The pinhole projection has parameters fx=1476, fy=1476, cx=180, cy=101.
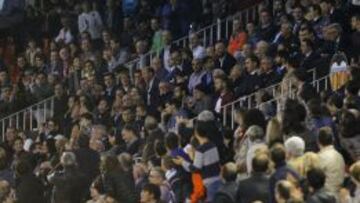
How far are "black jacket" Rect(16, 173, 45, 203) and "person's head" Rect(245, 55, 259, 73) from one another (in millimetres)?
4233

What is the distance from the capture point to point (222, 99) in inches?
838

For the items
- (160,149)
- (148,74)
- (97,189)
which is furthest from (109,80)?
(160,149)

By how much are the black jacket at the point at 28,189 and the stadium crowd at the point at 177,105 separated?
0.02 m

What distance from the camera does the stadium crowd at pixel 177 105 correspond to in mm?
15758

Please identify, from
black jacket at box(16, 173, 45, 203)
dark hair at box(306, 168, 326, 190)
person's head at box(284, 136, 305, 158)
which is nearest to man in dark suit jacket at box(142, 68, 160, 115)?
black jacket at box(16, 173, 45, 203)

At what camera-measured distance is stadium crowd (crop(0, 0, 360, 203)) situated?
15.8m

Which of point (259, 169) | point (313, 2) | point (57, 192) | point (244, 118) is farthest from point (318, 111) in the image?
point (313, 2)

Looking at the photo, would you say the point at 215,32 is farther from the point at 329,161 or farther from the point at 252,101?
the point at 329,161

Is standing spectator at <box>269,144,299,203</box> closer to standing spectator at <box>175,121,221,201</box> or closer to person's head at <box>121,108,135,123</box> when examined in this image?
standing spectator at <box>175,121,221,201</box>

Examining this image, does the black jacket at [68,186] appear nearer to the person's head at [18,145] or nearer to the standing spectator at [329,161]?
the person's head at [18,145]

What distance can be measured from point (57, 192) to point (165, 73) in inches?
218

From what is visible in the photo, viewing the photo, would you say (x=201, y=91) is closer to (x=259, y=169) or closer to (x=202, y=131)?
(x=202, y=131)

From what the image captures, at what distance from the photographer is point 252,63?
21609 mm

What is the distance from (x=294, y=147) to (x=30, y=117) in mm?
10556
